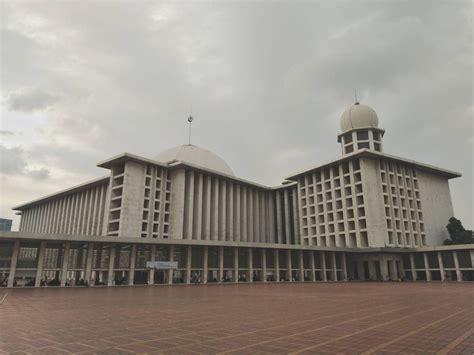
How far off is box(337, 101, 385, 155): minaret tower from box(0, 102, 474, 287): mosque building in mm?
184

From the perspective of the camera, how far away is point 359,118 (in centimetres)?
6194

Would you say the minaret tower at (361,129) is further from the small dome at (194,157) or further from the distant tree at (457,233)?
the small dome at (194,157)

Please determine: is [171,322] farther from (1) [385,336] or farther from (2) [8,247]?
(2) [8,247]

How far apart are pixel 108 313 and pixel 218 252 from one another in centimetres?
3020

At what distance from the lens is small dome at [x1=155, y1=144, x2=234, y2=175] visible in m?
62.8

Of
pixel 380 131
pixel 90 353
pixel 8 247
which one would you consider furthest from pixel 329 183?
pixel 90 353

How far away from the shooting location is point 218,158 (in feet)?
225

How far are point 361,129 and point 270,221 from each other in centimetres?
2441

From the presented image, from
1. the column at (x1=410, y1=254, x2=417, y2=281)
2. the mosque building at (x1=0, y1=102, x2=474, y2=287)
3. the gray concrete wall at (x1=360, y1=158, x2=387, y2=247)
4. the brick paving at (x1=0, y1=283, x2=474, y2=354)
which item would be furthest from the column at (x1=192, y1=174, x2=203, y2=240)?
the brick paving at (x1=0, y1=283, x2=474, y2=354)

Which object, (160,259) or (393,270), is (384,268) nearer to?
(393,270)

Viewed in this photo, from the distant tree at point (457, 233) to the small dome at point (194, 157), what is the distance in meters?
38.9

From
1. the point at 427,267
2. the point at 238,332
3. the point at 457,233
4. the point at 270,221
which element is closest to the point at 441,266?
the point at 427,267

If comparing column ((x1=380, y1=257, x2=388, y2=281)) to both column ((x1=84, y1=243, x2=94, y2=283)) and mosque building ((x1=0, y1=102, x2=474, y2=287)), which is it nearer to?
mosque building ((x1=0, y1=102, x2=474, y2=287))

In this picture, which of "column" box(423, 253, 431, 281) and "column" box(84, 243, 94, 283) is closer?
"column" box(84, 243, 94, 283)
